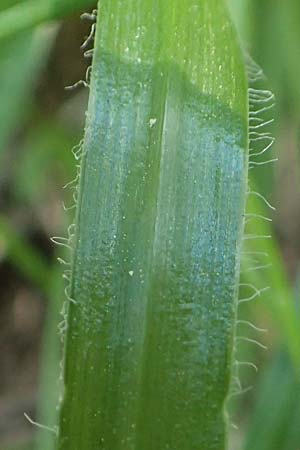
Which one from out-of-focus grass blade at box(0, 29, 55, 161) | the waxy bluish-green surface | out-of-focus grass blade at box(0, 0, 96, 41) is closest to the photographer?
the waxy bluish-green surface

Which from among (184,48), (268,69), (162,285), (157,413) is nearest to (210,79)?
(184,48)

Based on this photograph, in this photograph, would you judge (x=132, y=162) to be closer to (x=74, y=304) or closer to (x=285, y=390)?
(x=74, y=304)

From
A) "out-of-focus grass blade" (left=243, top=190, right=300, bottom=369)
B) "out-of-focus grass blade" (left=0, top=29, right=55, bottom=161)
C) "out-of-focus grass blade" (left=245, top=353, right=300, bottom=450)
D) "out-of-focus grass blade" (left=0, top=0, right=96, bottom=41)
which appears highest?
"out-of-focus grass blade" (left=0, top=29, right=55, bottom=161)

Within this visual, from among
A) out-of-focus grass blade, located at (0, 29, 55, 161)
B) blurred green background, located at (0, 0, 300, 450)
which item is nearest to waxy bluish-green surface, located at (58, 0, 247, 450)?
blurred green background, located at (0, 0, 300, 450)

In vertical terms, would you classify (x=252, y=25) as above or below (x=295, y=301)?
above

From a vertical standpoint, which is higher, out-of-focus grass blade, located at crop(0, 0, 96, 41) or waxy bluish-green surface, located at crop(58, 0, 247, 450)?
out-of-focus grass blade, located at crop(0, 0, 96, 41)

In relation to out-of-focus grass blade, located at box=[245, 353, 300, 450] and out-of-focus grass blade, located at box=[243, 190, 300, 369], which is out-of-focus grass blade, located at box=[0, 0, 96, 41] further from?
out-of-focus grass blade, located at box=[245, 353, 300, 450]

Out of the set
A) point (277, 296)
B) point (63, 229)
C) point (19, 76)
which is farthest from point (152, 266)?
point (63, 229)
